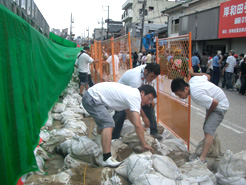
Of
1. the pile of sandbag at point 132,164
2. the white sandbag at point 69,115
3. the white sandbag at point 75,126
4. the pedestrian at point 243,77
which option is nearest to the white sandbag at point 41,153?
the pile of sandbag at point 132,164

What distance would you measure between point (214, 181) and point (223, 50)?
17.1m

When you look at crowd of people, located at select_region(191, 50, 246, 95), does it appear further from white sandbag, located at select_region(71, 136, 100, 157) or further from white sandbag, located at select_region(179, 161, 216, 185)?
white sandbag, located at select_region(71, 136, 100, 157)

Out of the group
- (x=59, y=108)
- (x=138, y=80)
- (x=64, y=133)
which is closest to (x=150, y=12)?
(x=59, y=108)

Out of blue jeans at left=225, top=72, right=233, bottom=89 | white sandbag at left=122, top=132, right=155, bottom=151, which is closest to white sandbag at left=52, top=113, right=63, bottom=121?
white sandbag at left=122, top=132, right=155, bottom=151

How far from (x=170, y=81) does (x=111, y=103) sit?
1.87 meters

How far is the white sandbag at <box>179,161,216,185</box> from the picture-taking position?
2.82 metres

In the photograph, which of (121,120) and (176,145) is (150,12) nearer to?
(121,120)

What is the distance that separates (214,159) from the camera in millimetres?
3562

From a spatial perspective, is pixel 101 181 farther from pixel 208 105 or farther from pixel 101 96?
pixel 208 105

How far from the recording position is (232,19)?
15414 millimetres

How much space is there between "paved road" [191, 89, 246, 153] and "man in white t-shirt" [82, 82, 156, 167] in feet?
5.62

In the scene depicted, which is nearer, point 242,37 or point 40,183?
point 40,183

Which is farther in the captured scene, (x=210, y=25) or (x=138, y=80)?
(x=210, y=25)

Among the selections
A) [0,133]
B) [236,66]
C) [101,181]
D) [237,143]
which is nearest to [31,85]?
[0,133]
